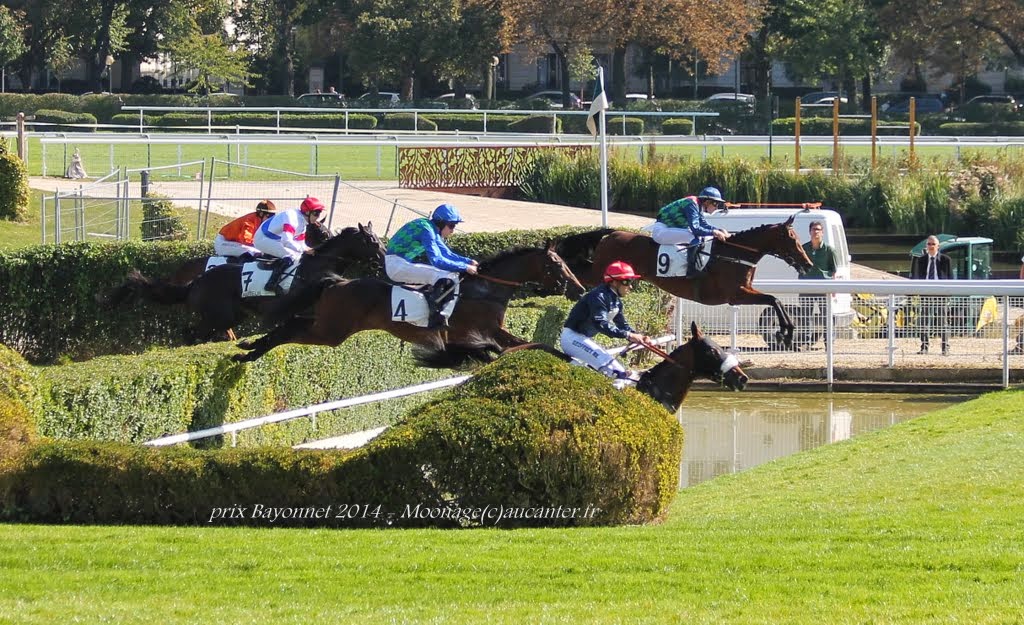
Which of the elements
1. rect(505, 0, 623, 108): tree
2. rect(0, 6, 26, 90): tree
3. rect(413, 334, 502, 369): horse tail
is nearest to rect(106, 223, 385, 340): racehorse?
rect(413, 334, 502, 369): horse tail

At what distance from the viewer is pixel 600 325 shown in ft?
35.7

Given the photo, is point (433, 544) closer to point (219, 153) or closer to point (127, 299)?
point (127, 299)

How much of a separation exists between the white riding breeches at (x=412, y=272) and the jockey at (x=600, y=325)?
181 centimetres

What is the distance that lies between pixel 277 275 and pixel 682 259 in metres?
4.70

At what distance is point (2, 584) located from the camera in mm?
6617

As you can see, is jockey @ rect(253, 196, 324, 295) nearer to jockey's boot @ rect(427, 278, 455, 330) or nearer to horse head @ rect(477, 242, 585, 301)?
jockey's boot @ rect(427, 278, 455, 330)

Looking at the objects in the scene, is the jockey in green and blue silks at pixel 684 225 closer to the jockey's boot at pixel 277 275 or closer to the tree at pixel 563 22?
the jockey's boot at pixel 277 275

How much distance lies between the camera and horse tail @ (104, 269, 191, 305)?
14.8 m

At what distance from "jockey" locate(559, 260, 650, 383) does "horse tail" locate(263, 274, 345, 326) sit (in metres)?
2.75

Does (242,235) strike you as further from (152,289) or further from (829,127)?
(829,127)

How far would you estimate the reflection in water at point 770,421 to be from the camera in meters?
13.4

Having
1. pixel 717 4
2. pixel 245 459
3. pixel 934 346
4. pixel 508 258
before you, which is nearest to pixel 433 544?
pixel 245 459

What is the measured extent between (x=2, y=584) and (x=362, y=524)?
227cm

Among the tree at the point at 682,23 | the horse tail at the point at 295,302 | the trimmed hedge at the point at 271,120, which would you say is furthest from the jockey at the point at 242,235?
the tree at the point at 682,23
